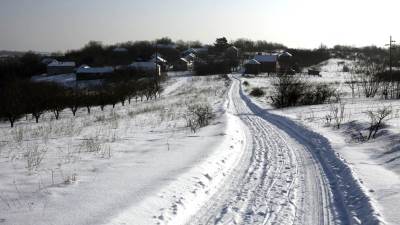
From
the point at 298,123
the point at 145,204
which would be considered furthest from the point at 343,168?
the point at 298,123

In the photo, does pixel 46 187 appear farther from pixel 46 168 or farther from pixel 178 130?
pixel 178 130

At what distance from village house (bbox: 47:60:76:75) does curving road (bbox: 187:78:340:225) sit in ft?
395

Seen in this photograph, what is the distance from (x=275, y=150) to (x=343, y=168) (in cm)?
293

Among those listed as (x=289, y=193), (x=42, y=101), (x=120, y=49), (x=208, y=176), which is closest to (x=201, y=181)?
(x=208, y=176)

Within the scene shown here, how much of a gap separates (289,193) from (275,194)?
0.32 meters

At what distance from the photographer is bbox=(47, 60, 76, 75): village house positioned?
124 meters

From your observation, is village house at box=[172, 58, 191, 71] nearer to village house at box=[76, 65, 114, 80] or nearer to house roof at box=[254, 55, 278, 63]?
house roof at box=[254, 55, 278, 63]

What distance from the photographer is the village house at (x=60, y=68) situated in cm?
12375

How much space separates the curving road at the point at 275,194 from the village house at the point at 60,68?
395ft

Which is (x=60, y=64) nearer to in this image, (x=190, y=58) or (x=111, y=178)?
(x=190, y=58)

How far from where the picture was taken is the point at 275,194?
8.14 metres

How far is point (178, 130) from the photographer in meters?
18.0

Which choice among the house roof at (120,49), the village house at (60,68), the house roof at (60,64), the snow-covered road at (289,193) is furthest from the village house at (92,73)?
the snow-covered road at (289,193)

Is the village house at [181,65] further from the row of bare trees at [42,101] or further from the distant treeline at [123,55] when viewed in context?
the row of bare trees at [42,101]
